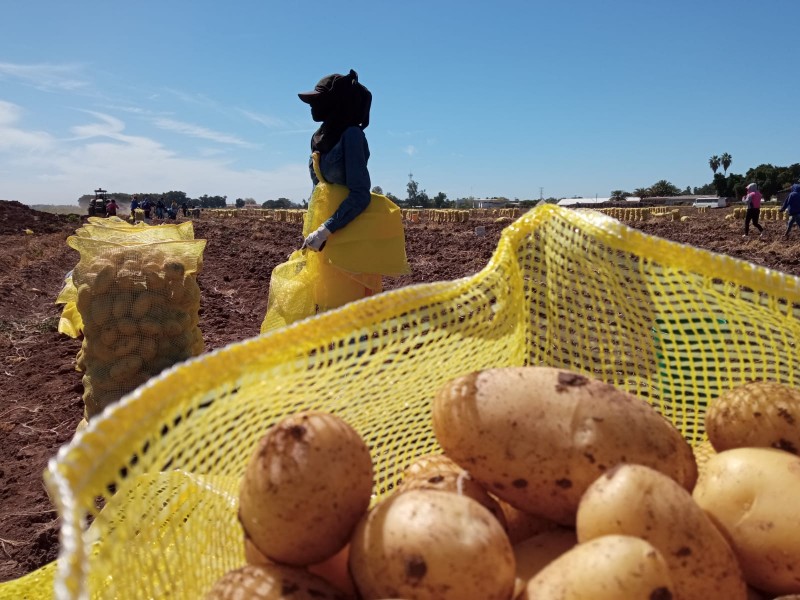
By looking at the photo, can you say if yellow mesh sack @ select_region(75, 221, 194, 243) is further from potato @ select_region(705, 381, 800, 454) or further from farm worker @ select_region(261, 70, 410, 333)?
potato @ select_region(705, 381, 800, 454)


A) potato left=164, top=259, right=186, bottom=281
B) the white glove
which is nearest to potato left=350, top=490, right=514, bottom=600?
the white glove

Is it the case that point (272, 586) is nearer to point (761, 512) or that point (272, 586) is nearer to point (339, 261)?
point (761, 512)

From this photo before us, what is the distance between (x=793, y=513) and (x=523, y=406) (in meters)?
0.56

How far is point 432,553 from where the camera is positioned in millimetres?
1061

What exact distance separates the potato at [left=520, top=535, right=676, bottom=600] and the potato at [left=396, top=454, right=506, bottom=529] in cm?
28

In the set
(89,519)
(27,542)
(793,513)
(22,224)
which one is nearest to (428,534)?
(793,513)

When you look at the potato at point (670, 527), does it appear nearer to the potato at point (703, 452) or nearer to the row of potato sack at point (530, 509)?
the row of potato sack at point (530, 509)

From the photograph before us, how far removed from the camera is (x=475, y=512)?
1151 millimetres

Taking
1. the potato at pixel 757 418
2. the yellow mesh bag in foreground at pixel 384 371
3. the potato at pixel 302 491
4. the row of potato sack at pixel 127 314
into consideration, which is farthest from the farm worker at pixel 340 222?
the potato at pixel 302 491

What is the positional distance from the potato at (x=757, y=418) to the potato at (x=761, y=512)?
0.53 feet

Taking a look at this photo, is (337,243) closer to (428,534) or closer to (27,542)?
(27,542)

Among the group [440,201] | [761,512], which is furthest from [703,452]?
[440,201]

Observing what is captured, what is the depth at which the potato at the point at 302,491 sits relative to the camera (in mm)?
1169

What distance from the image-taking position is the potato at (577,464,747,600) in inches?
43.4
